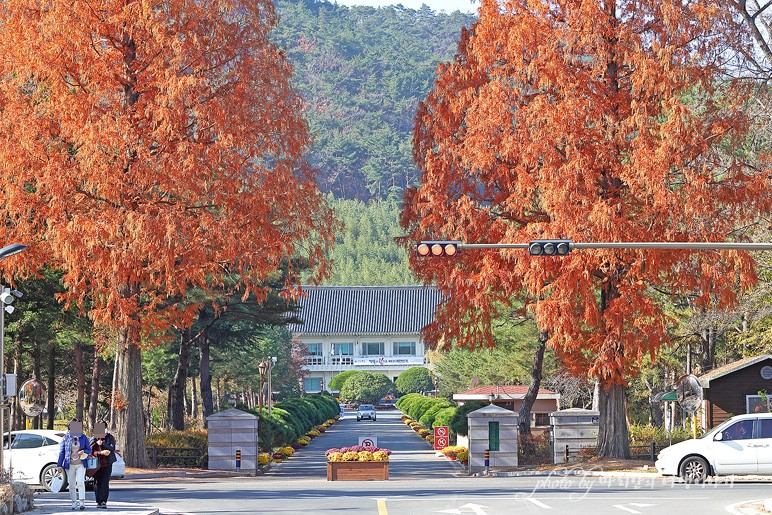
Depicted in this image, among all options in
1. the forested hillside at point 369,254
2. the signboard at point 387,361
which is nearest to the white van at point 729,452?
the signboard at point 387,361

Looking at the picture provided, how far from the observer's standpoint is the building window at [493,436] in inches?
1425

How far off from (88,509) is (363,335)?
353ft

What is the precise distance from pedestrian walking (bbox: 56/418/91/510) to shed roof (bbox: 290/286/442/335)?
10338cm

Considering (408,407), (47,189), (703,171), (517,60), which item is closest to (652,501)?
(703,171)

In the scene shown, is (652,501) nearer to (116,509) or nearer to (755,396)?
(116,509)

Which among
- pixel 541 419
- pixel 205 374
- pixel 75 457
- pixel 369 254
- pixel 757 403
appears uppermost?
pixel 369 254

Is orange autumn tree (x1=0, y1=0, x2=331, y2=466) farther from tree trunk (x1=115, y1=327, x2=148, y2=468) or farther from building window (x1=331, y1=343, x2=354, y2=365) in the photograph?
building window (x1=331, y1=343, x2=354, y2=365)

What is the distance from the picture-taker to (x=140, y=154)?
3175cm

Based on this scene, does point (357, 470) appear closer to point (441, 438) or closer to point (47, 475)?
point (47, 475)

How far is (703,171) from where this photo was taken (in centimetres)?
3388

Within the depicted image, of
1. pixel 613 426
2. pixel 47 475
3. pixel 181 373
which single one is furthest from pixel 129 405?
pixel 613 426

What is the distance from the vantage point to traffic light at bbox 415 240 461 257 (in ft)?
76.5

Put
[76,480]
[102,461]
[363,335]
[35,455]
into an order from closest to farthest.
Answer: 1. [76,480]
2. [102,461]
3. [35,455]
4. [363,335]

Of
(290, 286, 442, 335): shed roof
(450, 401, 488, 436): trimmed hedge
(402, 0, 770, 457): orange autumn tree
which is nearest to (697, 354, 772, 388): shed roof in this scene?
(402, 0, 770, 457): orange autumn tree
